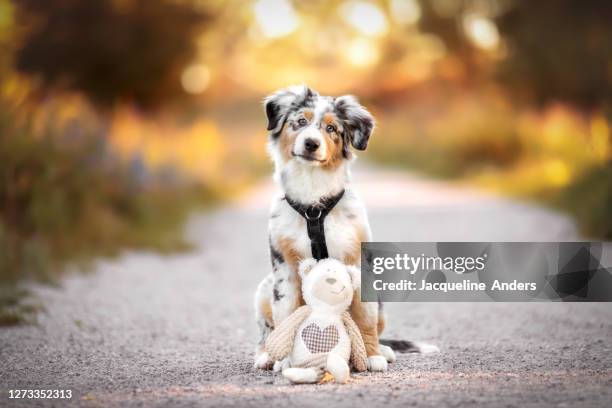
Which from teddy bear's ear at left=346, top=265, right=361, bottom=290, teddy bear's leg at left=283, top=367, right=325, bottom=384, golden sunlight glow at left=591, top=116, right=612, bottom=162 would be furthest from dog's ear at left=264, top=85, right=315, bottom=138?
golden sunlight glow at left=591, top=116, right=612, bottom=162

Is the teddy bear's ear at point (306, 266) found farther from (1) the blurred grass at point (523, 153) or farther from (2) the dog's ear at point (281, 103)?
(1) the blurred grass at point (523, 153)

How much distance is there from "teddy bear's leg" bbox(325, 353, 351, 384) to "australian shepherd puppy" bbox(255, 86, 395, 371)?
37 cm

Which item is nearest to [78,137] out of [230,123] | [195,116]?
[195,116]

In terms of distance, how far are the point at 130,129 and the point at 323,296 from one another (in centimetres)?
1204

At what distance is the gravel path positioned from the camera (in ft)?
13.9

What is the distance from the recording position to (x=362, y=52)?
1874 inches

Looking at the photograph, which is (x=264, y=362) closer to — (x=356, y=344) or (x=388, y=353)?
Answer: (x=356, y=344)

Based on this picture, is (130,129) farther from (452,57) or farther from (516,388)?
(452,57)

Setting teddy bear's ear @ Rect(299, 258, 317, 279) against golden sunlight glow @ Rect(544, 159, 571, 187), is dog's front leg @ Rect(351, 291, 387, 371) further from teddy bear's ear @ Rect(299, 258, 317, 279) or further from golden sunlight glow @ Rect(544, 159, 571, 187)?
golden sunlight glow @ Rect(544, 159, 571, 187)

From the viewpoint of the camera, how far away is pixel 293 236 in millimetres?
4781

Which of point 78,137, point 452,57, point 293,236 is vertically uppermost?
point 452,57

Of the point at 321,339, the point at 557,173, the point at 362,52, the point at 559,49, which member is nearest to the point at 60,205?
the point at 321,339

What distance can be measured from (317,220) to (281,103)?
83cm

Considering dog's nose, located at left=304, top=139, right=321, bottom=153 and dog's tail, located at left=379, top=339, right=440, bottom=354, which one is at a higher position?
dog's nose, located at left=304, top=139, right=321, bottom=153
